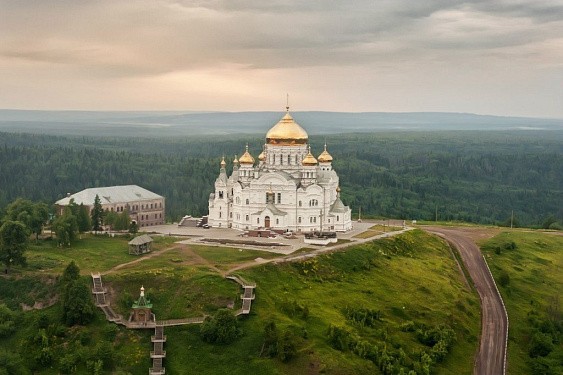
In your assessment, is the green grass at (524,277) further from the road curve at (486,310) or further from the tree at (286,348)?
the tree at (286,348)

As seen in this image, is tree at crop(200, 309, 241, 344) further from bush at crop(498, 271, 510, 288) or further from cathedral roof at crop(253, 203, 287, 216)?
bush at crop(498, 271, 510, 288)

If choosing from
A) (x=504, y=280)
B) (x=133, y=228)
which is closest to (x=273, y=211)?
(x=133, y=228)

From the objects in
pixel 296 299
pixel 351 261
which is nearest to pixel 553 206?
pixel 351 261

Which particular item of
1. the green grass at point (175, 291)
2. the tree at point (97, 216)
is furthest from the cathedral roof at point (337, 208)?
the green grass at point (175, 291)

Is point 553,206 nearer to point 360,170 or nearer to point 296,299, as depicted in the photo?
point 360,170

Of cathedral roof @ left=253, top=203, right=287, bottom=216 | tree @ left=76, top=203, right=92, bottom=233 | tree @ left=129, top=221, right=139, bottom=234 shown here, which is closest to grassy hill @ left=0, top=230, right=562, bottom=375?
tree @ left=76, top=203, right=92, bottom=233
